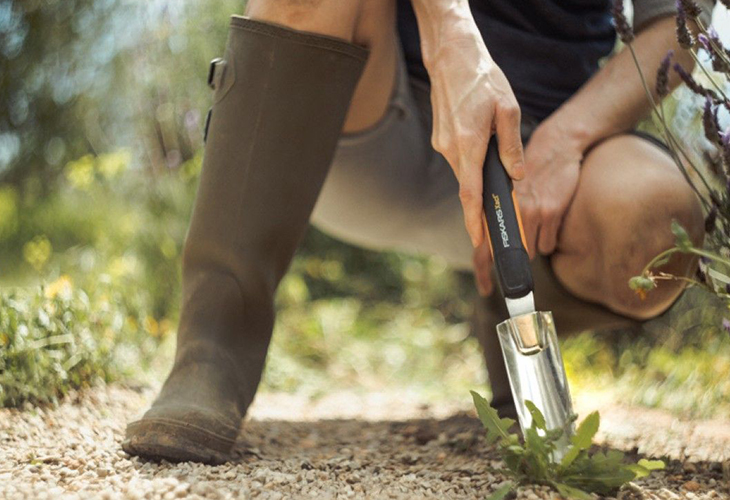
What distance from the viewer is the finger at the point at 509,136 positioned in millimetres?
1157

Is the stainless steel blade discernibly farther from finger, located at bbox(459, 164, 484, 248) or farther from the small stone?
the small stone

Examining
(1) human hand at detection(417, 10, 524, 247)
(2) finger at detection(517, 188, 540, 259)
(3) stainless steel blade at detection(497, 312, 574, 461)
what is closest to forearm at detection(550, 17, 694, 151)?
(2) finger at detection(517, 188, 540, 259)

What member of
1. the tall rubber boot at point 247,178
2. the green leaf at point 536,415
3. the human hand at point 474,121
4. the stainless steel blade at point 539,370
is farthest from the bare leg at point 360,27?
the green leaf at point 536,415

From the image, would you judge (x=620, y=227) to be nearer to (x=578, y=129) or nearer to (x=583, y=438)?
(x=578, y=129)

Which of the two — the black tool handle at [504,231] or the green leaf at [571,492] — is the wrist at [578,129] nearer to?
the black tool handle at [504,231]

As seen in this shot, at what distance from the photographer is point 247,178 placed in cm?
140

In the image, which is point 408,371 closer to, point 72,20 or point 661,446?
point 661,446

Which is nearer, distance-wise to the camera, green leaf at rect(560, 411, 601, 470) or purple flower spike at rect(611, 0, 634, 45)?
green leaf at rect(560, 411, 601, 470)

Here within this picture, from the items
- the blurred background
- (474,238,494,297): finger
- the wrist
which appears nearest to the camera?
the wrist

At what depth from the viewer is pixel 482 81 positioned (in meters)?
1.18

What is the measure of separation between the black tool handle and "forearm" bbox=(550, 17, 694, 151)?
Result: 0.42 meters

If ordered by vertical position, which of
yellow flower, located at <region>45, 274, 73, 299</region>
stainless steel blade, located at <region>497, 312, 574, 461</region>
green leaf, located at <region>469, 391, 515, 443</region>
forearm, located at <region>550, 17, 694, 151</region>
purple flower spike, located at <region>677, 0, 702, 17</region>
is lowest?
green leaf, located at <region>469, 391, 515, 443</region>

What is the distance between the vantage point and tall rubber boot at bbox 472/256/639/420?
1.60 m

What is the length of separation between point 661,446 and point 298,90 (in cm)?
91
